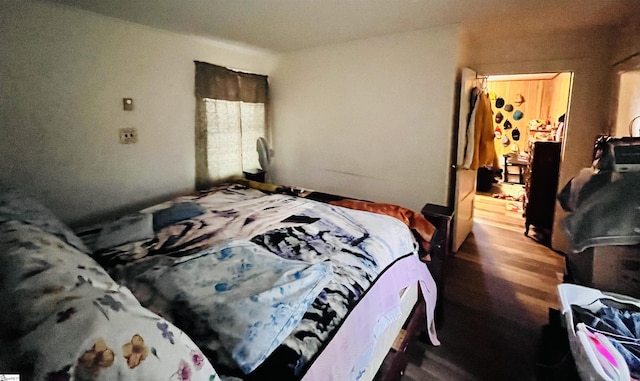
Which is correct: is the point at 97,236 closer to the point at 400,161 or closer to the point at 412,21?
the point at 400,161

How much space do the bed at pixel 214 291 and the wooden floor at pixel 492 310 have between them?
0.20 m

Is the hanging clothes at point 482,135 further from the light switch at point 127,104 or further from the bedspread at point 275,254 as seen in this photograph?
the light switch at point 127,104

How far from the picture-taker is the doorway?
16.4 feet

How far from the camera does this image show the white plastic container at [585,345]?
101 cm

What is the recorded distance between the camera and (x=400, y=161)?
315cm

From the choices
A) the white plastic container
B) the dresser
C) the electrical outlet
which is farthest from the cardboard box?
the electrical outlet

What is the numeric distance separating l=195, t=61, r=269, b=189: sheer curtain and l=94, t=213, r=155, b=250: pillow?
153 centimetres

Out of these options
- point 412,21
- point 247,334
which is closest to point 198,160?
point 412,21

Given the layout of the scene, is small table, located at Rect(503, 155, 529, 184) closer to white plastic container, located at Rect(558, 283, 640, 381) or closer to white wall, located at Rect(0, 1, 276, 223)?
white plastic container, located at Rect(558, 283, 640, 381)

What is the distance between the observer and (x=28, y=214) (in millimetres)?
1299

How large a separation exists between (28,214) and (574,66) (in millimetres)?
4215

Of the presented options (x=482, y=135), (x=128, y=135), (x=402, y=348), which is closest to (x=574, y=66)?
(x=482, y=135)

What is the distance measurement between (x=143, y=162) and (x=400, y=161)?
249 centimetres

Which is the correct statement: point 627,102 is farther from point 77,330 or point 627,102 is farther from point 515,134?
point 515,134
